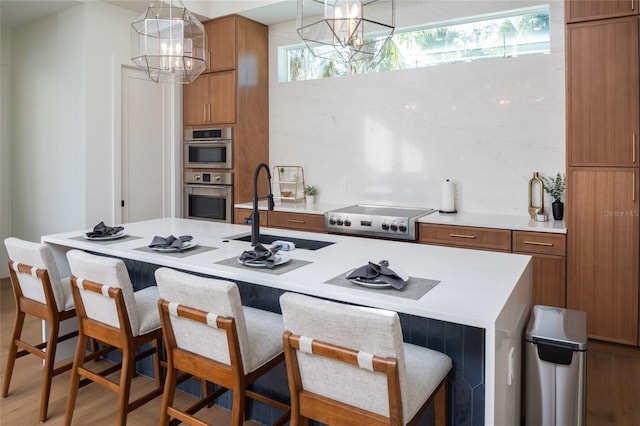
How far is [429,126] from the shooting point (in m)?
4.45

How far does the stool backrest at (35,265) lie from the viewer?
2.47 metres

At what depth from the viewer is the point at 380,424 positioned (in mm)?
1449

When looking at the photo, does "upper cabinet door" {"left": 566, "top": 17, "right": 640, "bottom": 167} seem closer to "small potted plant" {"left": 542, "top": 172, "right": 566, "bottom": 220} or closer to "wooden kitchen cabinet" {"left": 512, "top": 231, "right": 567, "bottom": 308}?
"small potted plant" {"left": 542, "top": 172, "right": 566, "bottom": 220}

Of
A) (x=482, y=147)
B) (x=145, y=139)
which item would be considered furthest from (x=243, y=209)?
(x=482, y=147)

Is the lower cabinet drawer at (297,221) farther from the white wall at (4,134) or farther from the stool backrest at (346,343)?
the white wall at (4,134)

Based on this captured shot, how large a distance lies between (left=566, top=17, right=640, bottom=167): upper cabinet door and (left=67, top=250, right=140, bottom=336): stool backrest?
10.0ft

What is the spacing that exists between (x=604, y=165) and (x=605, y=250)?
0.60m

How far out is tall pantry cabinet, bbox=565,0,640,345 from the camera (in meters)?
3.25

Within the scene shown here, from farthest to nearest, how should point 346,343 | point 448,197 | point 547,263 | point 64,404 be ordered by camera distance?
A: point 448,197, point 547,263, point 64,404, point 346,343

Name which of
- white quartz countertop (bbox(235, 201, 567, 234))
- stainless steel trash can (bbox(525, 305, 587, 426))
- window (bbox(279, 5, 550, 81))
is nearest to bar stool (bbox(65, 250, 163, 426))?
stainless steel trash can (bbox(525, 305, 587, 426))

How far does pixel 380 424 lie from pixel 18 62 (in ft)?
18.8

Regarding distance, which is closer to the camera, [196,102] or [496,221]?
[496,221]

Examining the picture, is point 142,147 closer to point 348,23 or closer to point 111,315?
point 111,315

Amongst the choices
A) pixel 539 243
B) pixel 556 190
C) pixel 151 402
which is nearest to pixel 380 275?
pixel 151 402
